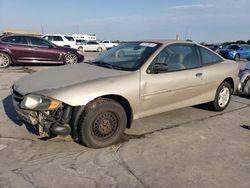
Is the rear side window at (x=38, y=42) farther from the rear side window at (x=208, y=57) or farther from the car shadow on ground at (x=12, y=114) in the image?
the rear side window at (x=208, y=57)

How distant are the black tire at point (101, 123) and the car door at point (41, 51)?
29.9 feet

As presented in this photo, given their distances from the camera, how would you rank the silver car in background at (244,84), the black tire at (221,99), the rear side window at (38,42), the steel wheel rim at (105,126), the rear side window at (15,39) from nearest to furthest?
1. the steel wheel rim at (105,126)
2. the black tire at (221,99)
3. the silver car in background at (244,84)
4. the rear side window at (15,39)
5. the rear side window at (38,42)

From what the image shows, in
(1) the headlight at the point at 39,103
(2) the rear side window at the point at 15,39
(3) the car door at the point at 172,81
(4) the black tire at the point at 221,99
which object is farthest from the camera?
(2) the rear side window at the point at 15,39

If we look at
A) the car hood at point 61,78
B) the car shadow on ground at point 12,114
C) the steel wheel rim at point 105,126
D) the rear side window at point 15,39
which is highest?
the rear side window at point 15,39

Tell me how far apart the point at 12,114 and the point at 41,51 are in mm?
7556

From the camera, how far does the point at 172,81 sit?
4949mm

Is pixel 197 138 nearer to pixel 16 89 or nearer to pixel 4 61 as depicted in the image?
pixel 16 89

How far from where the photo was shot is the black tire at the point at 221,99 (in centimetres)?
611

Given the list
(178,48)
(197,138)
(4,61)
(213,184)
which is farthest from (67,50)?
(213,184)

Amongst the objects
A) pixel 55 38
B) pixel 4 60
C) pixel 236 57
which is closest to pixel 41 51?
pixel 4 60

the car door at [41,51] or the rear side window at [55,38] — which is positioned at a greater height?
the rear side window at [55,38]

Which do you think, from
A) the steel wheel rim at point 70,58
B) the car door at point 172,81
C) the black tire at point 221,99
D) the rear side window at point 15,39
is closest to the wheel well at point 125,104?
the car door at point 172,81

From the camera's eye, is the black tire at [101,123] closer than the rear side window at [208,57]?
Yes

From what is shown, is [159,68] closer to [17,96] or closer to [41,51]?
[17,96]
